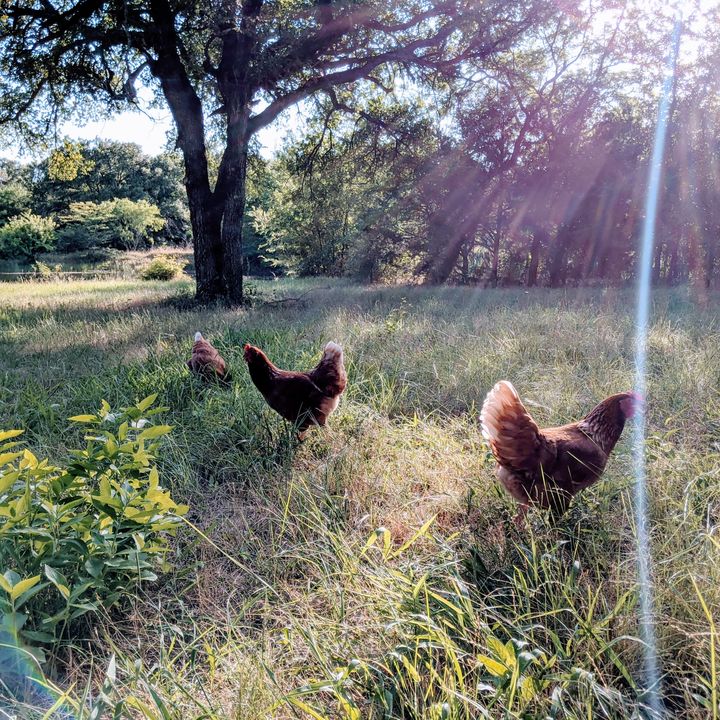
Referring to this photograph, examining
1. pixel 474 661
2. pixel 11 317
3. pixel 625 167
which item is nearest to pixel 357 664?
pixel 474 661

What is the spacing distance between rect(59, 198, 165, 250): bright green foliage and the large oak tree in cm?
2635

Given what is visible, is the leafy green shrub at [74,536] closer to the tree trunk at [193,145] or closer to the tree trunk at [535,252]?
the tree trunk at [193,145]

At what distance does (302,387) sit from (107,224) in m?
37.9

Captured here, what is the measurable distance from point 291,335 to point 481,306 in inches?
174

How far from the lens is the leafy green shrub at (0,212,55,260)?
29172 millimetres

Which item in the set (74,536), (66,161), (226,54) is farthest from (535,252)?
(74,536)

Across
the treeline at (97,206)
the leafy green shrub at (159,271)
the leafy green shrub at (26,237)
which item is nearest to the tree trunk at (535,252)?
the leafy green shrub at (159,271)

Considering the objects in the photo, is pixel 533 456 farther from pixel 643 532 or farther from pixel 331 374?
pixel 331 374

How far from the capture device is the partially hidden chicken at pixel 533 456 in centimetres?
197

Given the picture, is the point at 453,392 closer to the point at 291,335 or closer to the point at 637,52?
the point at 291,335

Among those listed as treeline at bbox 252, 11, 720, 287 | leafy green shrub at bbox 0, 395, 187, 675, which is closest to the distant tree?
treeline at bbox 252, 11, 720, 287

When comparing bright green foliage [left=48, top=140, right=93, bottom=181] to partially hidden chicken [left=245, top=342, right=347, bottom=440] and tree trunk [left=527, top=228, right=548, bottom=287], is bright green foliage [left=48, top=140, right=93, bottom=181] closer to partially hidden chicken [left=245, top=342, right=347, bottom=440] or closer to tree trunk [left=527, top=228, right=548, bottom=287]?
partially hidden chicken [left=245, top=342, right=347, bottom=440]

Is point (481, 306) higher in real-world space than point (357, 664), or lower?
higher

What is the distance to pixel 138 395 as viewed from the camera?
12.1 ft
